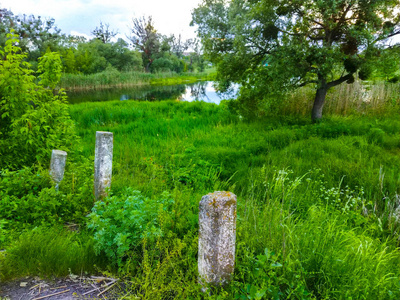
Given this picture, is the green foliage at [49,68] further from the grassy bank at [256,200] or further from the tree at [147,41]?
the tree at [147,41]

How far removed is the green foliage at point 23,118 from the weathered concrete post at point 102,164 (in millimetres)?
1585

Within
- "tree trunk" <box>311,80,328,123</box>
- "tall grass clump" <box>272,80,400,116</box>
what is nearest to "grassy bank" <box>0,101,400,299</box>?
"tree trunk" <box>311,80,328,123</box>

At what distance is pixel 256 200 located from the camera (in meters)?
3.33

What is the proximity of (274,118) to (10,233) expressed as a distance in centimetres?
783

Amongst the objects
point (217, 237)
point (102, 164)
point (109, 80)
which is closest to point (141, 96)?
point (109, 80)

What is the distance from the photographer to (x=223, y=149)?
641cm

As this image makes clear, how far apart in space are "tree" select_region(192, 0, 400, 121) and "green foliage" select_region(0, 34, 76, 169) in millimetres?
5196

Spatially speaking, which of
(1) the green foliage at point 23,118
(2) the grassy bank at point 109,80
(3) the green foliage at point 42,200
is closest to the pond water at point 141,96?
(2) the grassy bank at point 109,80

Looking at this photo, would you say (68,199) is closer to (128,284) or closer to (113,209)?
(113,209)

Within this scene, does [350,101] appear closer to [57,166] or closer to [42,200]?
[57,166]

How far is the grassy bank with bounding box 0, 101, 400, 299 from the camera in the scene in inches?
86.5

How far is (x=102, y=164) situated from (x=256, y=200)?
2120 millimetres

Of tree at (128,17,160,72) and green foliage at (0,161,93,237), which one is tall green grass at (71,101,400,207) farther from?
tree at (128,17,160,72)

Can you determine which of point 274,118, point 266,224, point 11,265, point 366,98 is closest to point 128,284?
point 11,265
